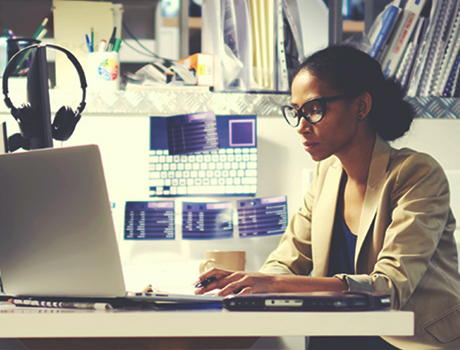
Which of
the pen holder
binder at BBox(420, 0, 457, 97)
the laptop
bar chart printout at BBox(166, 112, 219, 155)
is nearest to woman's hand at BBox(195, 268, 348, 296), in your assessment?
the laptop

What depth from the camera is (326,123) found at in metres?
1.25

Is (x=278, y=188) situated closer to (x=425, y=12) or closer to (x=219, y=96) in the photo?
(x=219, y=96)

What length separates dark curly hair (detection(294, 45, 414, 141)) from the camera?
126 centimetres

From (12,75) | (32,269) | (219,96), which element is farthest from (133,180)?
(32,269)

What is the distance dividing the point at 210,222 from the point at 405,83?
880 millimetres

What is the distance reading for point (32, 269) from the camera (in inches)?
25.5

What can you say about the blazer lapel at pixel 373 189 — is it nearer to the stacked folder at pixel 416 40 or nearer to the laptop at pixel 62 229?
the stacked folder at pixel 416 40

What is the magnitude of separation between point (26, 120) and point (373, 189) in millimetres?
847

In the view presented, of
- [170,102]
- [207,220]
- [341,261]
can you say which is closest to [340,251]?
[341,261]

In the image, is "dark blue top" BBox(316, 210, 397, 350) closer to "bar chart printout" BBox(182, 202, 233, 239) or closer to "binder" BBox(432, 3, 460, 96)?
"bar chart printout" BBox(182, 202, 233, 239)

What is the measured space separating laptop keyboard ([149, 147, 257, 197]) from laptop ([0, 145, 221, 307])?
103 centimetres

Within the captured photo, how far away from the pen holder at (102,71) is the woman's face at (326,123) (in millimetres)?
679

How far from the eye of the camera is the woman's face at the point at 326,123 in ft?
4.09

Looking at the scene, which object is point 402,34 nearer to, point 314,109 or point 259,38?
point 259,38
